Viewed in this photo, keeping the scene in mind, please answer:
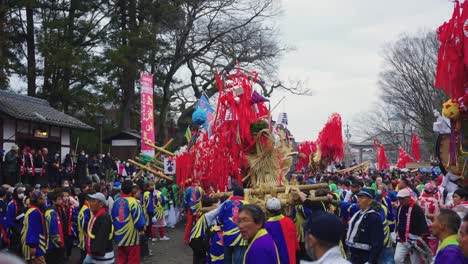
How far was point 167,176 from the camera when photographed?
14.8 metres

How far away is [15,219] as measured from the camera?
916cm

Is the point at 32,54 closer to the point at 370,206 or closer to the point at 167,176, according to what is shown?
the point at 167,176

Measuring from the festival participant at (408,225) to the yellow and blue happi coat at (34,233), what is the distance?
5.82 metres

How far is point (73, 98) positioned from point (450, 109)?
2020 centimetres

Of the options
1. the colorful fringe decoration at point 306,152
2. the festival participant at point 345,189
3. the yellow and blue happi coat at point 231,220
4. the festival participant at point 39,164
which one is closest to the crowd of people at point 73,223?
the yellow and blue happi coat at point 231,220

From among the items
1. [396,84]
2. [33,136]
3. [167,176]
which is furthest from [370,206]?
[396,84]

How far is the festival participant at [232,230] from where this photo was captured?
6320 millimetres

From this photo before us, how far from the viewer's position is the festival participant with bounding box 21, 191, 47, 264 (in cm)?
778

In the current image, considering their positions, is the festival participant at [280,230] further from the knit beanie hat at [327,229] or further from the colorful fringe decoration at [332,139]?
the colorful fringe decoration at [332,139]

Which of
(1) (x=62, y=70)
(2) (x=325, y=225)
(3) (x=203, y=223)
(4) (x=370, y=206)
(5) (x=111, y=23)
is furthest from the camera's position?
(5) (x=111, y=23)

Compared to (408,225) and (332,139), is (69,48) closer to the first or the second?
(332,139)

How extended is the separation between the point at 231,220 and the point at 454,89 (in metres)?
3.20

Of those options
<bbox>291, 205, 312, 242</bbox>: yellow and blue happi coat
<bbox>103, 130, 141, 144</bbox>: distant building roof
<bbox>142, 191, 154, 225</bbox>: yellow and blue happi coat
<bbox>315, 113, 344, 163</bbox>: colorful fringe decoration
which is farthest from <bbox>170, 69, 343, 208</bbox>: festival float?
<bbox>103, 130, 141, 144</bbox>: distant building roof

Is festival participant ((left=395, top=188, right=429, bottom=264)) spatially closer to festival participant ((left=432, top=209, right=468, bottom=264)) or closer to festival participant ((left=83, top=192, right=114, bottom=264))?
festival participant ((left=432, top=209, right=468, bottom=264))
